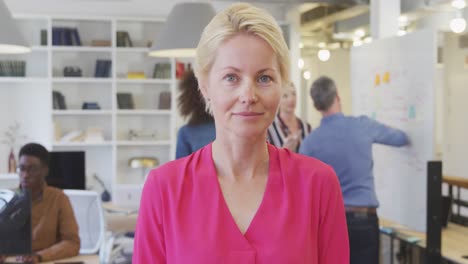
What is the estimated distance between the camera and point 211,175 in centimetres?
132

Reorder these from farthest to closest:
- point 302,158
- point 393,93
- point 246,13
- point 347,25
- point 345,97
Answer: point 345,97, point 347,25, point 393,93, point 302,158, point 246,13

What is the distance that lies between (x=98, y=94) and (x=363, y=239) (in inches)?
186

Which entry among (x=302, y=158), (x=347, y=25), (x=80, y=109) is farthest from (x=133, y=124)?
(x=302, y=158)

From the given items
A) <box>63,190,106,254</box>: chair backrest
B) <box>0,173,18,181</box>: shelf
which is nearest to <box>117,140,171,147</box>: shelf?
<box>0,173,18,181</box>: shelf

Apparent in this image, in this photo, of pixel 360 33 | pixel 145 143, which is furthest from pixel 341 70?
pixel 145 143

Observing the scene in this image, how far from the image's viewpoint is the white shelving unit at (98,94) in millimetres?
7383

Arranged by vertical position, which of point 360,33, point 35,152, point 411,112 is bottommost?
point 35,152

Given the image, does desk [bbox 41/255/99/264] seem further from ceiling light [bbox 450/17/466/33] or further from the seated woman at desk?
ceiling light [bbox 450/17/466/33]

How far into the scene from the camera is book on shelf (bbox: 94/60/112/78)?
24.4 feet

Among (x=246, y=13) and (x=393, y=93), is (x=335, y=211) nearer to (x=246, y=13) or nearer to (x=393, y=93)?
(x=246, y=13)

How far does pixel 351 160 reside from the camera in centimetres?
378

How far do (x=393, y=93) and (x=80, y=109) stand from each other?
4.27 metres

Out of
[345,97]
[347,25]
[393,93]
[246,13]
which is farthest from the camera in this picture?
[345,97]

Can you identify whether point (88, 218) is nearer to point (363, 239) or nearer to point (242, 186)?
point (363, 239)
